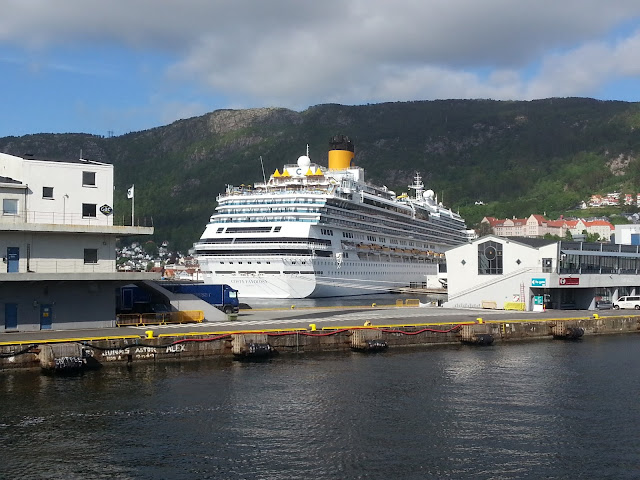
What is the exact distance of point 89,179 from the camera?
39562 millimetres

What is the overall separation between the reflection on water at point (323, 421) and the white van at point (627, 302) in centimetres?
2655

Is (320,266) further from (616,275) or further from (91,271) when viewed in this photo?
(91,271)

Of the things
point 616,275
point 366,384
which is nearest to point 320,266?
point 616,275

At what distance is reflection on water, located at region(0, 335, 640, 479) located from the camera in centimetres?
2088

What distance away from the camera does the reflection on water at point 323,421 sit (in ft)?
68.5

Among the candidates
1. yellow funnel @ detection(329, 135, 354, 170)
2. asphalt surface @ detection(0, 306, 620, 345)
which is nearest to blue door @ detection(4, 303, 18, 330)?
asphalt surface @ detection(0, 306, 620, 345)

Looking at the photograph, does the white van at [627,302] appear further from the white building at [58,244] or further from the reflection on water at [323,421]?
the white building at [58,244]

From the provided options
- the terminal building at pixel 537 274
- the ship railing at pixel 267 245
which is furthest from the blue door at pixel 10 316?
the ship railing at pixel 267 245

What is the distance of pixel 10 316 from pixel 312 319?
62.5ft

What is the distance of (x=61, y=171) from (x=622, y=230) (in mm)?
65169

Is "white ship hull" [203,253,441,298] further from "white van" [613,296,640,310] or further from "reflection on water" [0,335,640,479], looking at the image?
"reflection on water" [0,335,640,479]

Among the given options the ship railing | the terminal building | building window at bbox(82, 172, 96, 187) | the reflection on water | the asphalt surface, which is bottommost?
the reflection on water

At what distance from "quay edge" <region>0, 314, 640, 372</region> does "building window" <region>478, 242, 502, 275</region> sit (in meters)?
9.83

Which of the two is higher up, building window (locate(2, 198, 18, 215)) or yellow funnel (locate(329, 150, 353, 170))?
yellow funnel (locate(329, 150, 353, 170))
